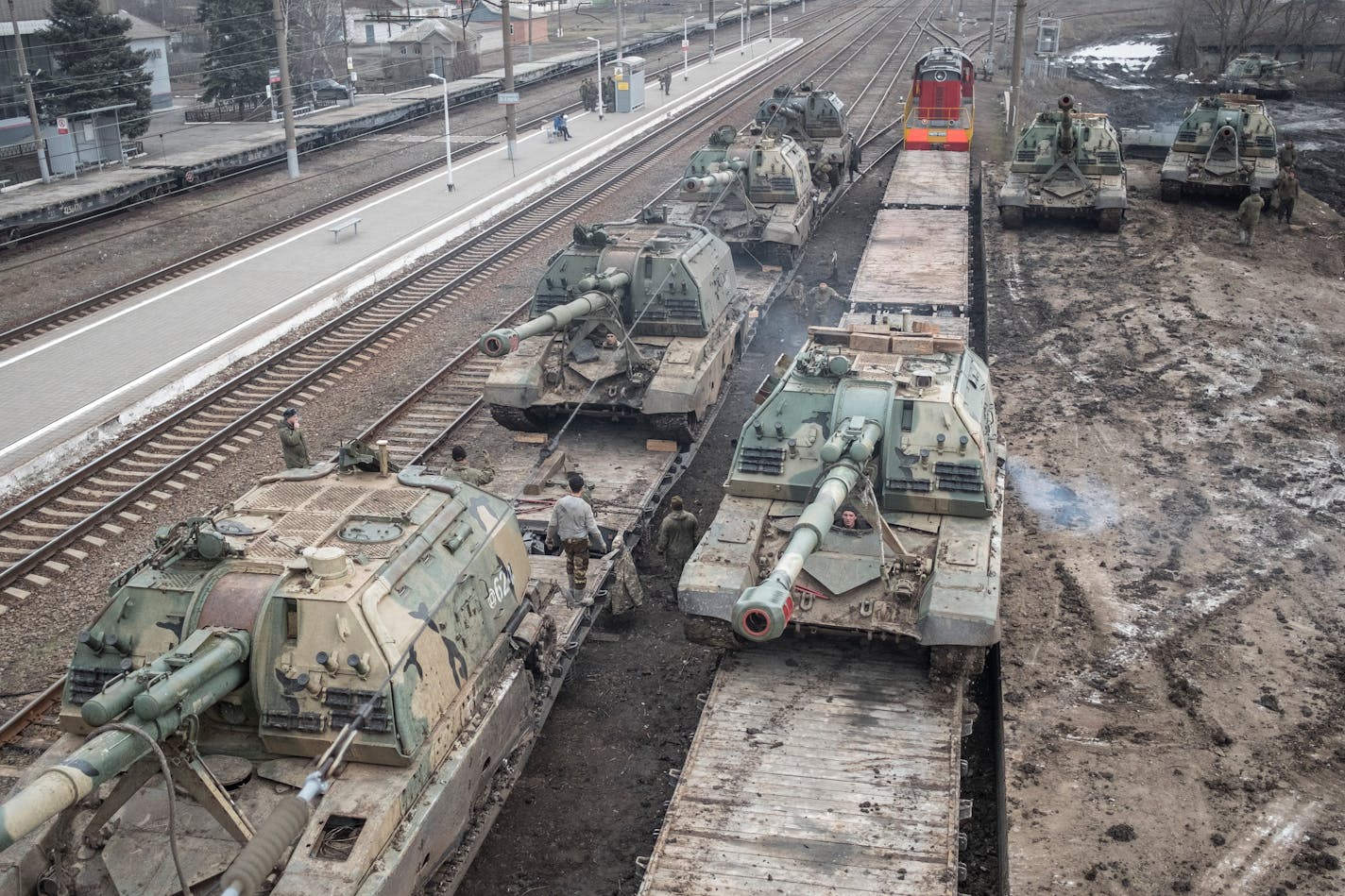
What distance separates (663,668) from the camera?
13984 millimetres

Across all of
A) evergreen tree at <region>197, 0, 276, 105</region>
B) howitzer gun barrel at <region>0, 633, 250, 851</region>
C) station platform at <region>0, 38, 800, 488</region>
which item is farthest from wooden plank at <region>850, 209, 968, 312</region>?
evergreen tree at <region>197, 0, 276, 105</region>

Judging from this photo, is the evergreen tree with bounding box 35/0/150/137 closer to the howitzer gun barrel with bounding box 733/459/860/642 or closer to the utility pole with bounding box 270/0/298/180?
the utility pole with bounding box 270/0/298/180

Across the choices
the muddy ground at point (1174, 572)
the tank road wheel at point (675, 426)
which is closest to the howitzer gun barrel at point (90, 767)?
the muddy ground at point (1174, 572)

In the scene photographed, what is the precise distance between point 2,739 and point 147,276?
55.3 feet

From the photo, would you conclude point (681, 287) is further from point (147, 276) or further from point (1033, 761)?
point (147, 276)

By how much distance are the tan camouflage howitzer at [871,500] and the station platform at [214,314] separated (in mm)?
10194

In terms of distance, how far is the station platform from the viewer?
1936 centimetres

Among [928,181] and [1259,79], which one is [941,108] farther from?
[1259,79]

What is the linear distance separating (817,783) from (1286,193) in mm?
24429

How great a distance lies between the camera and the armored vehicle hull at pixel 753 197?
1029 inches

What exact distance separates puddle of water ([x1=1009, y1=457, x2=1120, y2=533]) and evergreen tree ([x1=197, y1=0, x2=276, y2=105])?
128ft

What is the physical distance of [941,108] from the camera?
37.1 meters

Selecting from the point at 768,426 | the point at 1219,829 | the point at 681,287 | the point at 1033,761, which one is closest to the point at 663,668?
the point at 768,426

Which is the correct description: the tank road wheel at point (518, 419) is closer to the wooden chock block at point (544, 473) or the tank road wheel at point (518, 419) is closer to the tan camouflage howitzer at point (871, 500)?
the wooden chock block at point (544, 473)
